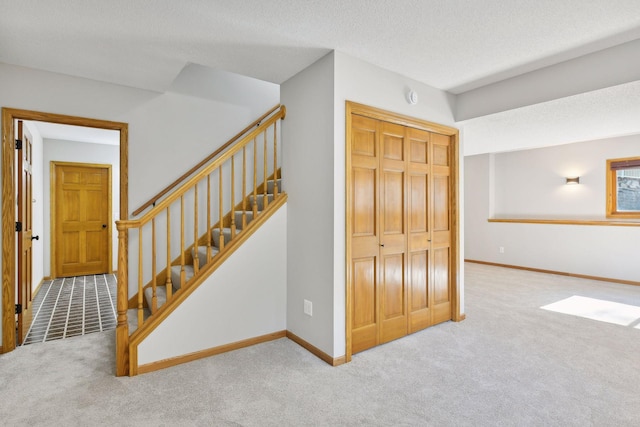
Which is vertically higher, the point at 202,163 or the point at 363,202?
the point at 202,163

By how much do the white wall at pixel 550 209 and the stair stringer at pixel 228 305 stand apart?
540cm

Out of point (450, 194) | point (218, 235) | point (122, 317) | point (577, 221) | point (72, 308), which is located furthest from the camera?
point (577, 221)

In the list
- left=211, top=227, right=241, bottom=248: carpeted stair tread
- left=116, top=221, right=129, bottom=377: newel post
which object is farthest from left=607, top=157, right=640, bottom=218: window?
left=116, top=221, right=129, bottom=377: newel post

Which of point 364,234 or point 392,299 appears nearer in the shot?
point 364,234

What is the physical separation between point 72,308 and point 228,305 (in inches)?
96.9

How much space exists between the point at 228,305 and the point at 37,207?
4198 mm

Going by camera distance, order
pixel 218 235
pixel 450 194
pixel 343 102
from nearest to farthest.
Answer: pixel 343 102
pixel 218 235
pixel 450 194

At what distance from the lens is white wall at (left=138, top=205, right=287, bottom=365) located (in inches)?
101

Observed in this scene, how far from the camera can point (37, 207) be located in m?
5.02

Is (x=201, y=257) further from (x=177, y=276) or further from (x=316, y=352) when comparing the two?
(x=316, y=352)

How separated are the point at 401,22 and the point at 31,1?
2258mm

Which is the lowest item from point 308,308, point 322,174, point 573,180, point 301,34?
point 308,308

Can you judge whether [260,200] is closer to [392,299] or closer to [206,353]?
[206,353]

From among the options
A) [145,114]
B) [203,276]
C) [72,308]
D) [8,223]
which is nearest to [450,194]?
[203,276]
